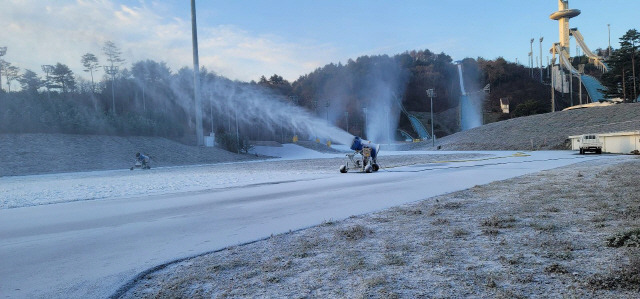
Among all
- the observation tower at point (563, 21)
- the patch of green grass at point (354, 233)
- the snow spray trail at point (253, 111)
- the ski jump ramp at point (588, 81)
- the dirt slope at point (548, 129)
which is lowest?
the patch of green grass at point (354, 233)

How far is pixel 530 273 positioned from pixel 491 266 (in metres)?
0.39

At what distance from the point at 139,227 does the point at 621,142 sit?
4056 centimetres

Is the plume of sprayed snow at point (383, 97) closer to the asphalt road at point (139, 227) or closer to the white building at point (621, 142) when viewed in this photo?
the white building at point (621, 142)

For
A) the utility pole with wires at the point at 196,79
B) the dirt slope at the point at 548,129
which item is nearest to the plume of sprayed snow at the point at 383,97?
the dirt slope at the point at 548,129

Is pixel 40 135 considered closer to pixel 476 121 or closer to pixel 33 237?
pixel 33 237

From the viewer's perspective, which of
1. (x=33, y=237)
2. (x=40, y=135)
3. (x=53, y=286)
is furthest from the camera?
(x=40, y=135)

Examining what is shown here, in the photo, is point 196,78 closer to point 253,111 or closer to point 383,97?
point 253,111

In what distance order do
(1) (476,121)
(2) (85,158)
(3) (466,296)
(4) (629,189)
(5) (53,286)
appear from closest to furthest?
(3) (466,296) → (5) (53,286) → (4) (629,189) → (2) (85,158) → (1) (476,121)

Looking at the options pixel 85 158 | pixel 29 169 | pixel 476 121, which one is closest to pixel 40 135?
pixel 85 158

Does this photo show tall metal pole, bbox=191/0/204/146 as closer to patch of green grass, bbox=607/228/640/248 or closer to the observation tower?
patch of green grass, bbox=607/228/640/248

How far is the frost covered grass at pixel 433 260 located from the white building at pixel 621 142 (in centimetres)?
3316

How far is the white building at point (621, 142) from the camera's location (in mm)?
34219

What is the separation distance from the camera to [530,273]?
3957 millimetres

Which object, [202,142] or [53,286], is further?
[202,142]
